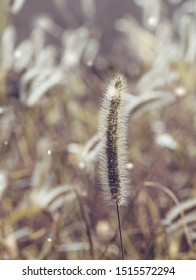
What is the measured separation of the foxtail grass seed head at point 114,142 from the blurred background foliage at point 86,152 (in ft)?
1.06

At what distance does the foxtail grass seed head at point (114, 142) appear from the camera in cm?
139

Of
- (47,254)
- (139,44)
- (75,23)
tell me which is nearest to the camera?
(47,254)

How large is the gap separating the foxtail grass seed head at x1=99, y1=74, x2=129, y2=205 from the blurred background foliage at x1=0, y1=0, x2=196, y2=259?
12.7 inches

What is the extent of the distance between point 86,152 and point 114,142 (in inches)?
22.9

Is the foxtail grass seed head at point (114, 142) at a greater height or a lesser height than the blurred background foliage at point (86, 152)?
lesser

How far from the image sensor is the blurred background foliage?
193cm

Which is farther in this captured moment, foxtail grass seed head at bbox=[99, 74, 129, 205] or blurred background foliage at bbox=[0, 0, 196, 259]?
blurred background foliage at bbox=[0, 0, 196, 259]

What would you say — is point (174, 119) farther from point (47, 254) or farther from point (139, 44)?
point (47, 254)

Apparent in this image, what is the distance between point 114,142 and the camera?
54.8 inches

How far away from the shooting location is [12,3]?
7.13 feet

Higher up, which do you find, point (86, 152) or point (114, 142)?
point (86, 152)

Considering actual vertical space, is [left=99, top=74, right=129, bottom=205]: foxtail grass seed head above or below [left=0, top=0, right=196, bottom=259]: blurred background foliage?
below
